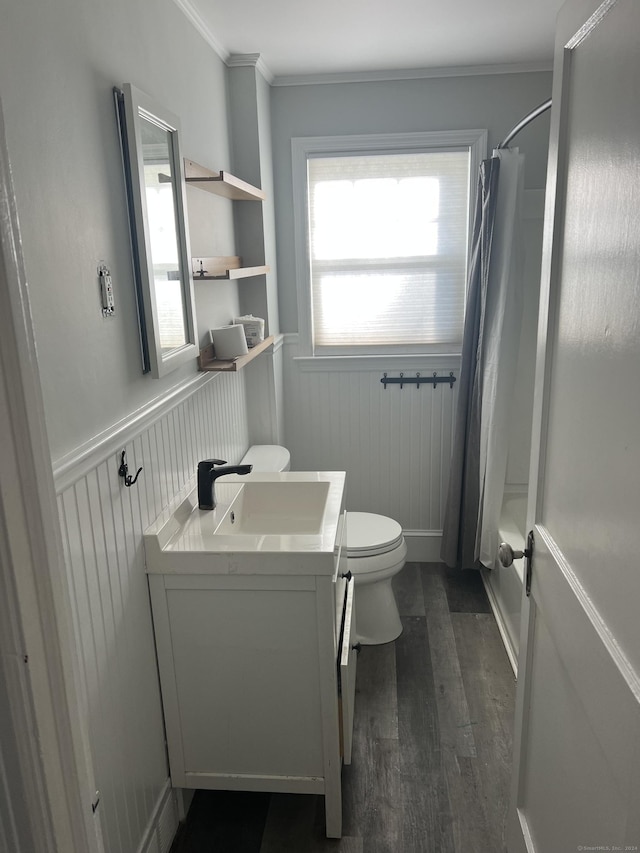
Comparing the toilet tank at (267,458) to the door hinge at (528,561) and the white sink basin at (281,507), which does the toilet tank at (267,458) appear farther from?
the door hinge at (528,561)

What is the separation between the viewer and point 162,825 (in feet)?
5.92

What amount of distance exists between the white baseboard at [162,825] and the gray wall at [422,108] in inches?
108

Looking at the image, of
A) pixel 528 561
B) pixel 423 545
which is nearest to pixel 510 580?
pixel 423 545

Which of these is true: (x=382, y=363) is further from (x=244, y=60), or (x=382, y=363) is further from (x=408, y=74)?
(x=244, y=60)

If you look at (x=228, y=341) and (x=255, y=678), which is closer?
(x=255, y=678)

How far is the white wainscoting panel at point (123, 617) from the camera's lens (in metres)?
1.39

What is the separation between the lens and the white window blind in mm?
3123

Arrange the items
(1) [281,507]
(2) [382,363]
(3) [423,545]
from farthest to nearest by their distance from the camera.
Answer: (3) [423,545]
(2) [382,363]
(1) [281,507]

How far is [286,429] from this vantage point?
345 centimetres

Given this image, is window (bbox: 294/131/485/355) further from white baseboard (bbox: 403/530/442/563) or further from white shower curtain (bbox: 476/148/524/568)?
white baseboard (bbox: 403/530/442/563)

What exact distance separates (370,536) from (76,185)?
1.79 meters

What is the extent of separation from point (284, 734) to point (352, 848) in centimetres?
37

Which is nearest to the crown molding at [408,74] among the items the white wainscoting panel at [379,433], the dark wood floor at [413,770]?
the white wainscoting panel at [379,433]

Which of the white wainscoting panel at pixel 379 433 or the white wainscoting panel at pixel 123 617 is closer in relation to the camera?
the white wainscoting panel at pixel 123 617
